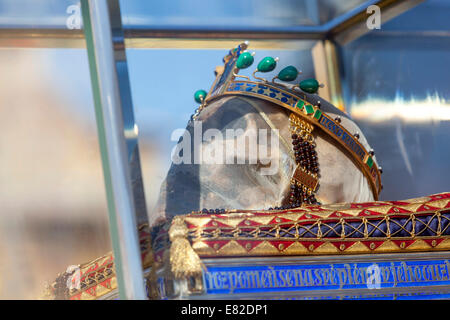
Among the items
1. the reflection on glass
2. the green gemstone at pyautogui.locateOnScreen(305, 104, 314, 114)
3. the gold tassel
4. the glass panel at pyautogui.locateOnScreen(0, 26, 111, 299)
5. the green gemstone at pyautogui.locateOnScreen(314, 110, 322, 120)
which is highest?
the reflection on glass

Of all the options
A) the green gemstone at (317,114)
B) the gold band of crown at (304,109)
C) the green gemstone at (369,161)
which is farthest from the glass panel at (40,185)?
the green gemstone at (369,161)

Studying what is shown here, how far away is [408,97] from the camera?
1.94 meters

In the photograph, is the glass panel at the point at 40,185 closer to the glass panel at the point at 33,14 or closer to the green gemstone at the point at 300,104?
the glass panel at the point at 33,14

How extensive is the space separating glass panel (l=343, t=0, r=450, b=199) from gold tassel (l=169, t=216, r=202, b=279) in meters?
1.00

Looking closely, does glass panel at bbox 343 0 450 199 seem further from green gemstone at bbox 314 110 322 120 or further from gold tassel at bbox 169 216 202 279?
gold tassel at bbox 169 216 202 279

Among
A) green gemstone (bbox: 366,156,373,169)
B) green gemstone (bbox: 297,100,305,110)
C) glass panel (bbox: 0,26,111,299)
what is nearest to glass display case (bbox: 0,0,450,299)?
glass panel (bbox: 0,26,111,299)

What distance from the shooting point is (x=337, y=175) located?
4.58 ft

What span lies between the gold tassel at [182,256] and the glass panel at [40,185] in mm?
205

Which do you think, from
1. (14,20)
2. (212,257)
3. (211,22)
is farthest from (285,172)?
(211,22)

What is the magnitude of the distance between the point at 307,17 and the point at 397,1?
11.9 inches

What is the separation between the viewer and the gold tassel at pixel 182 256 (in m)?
0.92

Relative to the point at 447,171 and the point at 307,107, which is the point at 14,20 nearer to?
the point at 307,107

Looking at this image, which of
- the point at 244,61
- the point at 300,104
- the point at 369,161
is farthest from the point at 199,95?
the point at 369,161

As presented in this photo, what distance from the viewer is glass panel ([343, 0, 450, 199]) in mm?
1841
